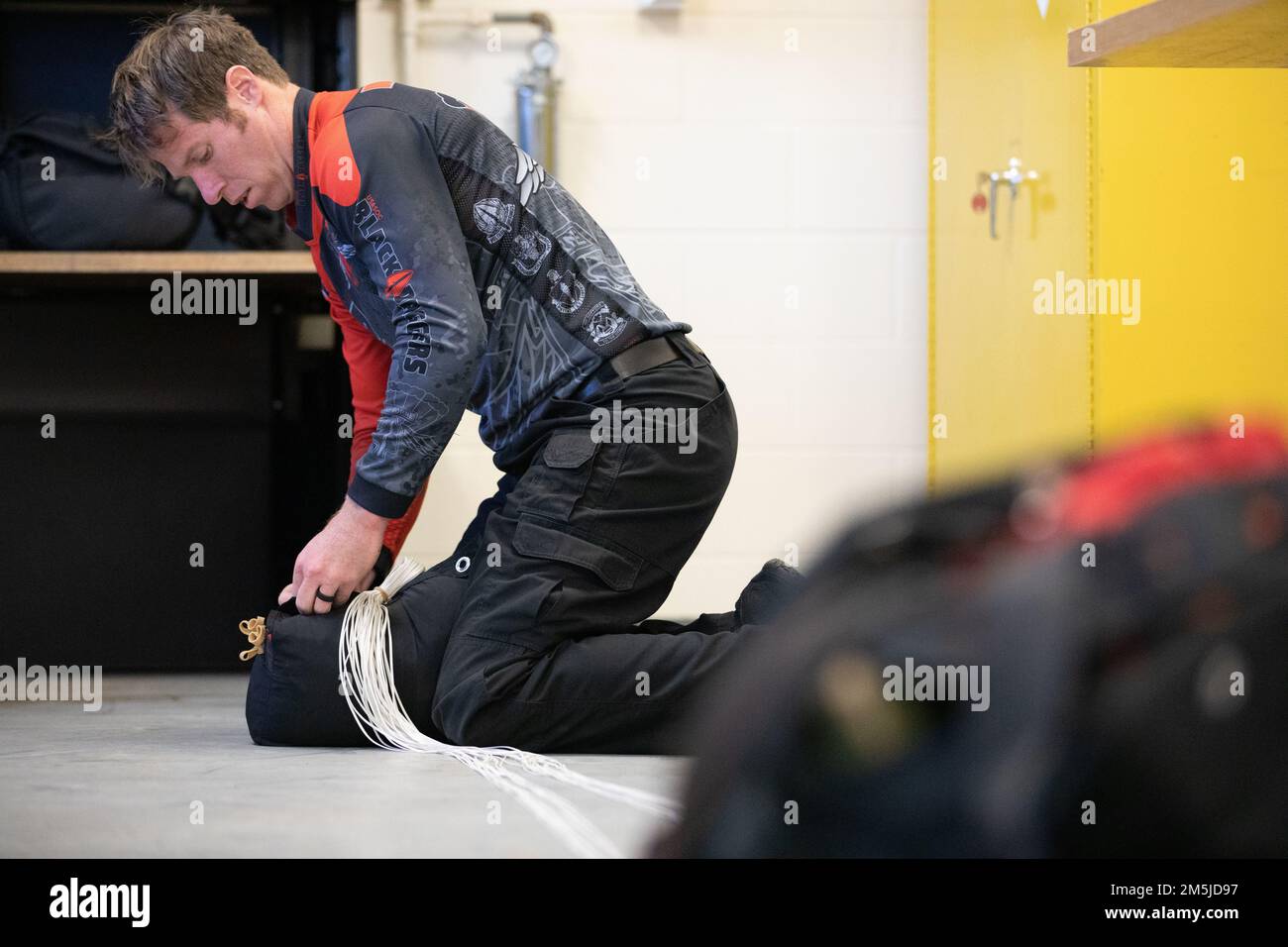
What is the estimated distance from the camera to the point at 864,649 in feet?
1.22

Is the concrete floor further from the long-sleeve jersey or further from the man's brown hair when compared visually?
the man's brown hair

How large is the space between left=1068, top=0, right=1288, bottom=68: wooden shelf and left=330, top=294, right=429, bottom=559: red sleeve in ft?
3.01

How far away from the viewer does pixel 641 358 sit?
1.50 meters

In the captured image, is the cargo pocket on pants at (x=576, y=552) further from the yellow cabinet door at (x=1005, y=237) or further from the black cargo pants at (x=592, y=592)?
the yellow cabinet door at (x=1005, y=237)

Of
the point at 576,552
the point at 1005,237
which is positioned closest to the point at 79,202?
the point at 576,552

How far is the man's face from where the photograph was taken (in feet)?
4.88

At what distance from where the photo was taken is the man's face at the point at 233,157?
1.49m

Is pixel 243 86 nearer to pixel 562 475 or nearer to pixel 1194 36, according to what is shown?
pixel 562 475

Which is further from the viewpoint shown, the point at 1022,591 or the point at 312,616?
the point at 312,616
